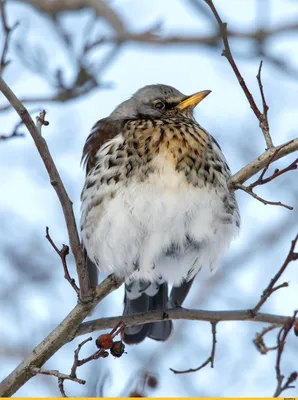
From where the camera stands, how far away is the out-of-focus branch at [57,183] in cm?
343

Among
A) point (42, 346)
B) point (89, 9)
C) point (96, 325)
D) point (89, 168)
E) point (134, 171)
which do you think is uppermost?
point (89, 9)

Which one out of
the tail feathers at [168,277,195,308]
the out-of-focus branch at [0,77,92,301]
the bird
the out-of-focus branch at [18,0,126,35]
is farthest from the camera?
the out-of-focus branch at [18,0,126,35]

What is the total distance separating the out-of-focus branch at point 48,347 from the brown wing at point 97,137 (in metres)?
1.51

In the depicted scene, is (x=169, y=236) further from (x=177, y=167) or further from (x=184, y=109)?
(x=184, y=109)

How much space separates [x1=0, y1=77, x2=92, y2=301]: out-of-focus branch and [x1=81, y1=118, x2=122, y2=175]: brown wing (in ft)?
4.99

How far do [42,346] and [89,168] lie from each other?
1811 millimetres

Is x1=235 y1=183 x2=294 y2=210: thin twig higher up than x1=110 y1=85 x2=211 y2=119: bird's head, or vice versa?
x1=110 y1=85 x2=211 y2=119: bird's head

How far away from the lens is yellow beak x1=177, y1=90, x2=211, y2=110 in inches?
205

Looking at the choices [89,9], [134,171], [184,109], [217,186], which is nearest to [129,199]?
[134,171]

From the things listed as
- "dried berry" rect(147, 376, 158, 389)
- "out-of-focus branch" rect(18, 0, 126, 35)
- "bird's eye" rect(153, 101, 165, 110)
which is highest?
"out-of-focus branch" rect(18, 0, 126, 35)

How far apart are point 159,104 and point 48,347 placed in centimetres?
240

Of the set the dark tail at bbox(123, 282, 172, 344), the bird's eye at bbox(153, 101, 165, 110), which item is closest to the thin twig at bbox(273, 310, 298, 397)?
the dark tail at bbox(123, 282, 172, 344)

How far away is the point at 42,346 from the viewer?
12.5ft

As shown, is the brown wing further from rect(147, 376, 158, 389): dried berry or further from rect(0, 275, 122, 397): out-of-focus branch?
rect(147, 376, 158, 389): dried berry
